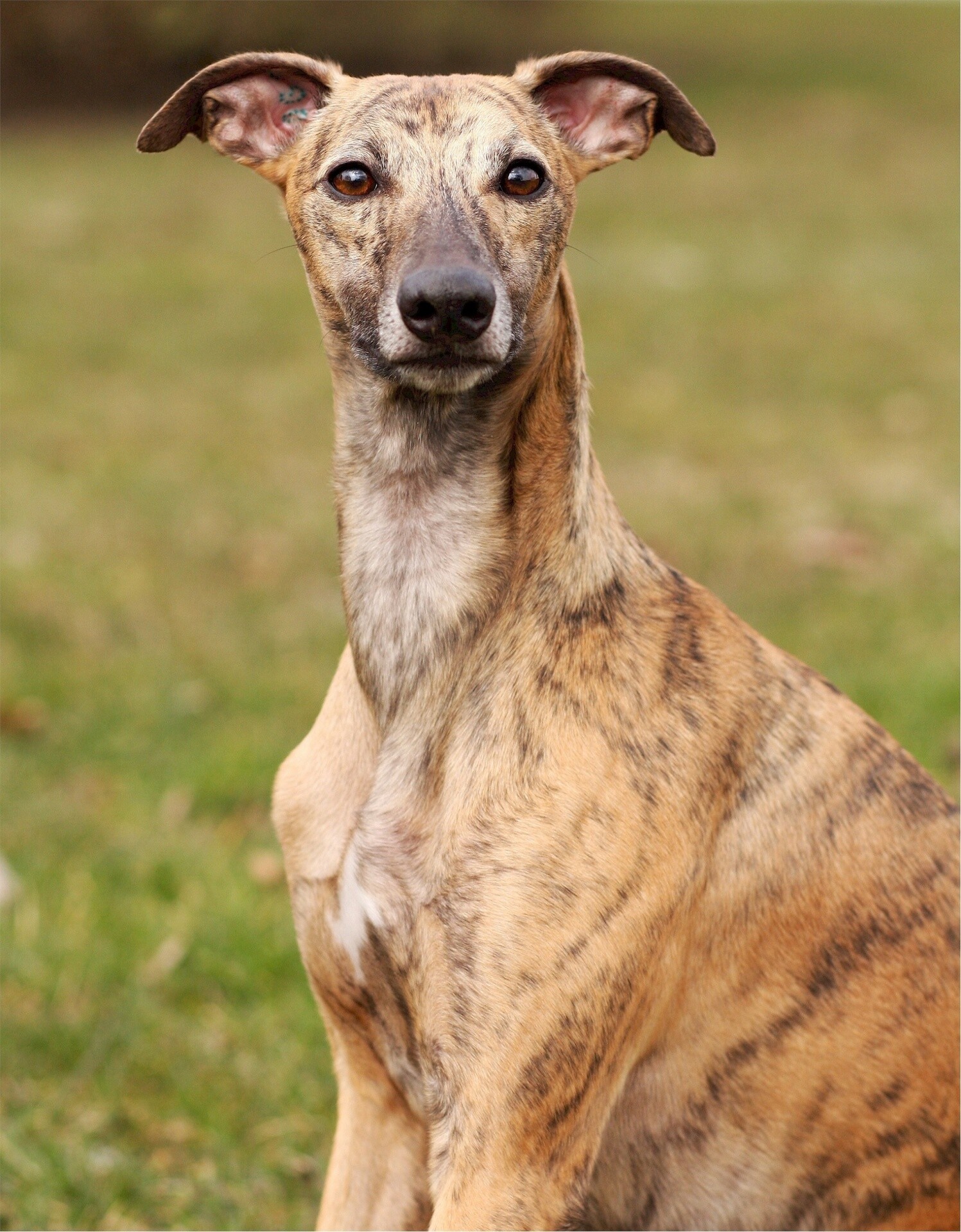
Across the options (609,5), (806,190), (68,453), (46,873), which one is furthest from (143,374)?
(609,5)

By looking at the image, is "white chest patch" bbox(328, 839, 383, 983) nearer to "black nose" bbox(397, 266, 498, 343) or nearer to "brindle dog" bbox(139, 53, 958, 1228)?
"brindle dog" bbox(139, 53, 958, 1228)

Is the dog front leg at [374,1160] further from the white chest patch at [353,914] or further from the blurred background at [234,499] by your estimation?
the blurred background at [234,499]

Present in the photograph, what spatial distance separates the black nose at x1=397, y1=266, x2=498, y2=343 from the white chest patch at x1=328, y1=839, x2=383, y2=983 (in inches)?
37.4

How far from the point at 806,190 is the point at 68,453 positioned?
1146 centimetres

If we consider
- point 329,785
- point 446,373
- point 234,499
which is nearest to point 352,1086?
point 329,785

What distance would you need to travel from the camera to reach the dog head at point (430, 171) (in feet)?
8.33

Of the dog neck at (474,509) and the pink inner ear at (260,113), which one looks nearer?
the dog neck at (474,509)

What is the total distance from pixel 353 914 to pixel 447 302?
1.11m

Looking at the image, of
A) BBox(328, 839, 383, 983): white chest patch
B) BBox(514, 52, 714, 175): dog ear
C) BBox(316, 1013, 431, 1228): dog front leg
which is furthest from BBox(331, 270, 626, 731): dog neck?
BBox(316, 1013, 431, 1228): dog front leg

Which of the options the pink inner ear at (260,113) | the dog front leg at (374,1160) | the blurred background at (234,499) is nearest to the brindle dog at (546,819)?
the dog front leg at (374,1160)

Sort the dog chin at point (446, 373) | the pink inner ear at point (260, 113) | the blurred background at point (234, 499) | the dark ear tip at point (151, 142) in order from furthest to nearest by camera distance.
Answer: the blurred background at point (234, 499), the pink inner ear at point (260, 113), the dark ear tip at point (151, 142), the dog chin at point (446, 373)

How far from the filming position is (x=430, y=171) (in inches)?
105

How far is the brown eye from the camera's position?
273cm

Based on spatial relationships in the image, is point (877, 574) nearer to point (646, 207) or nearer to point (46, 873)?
point (46, 873)
